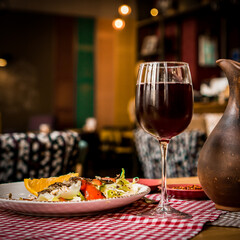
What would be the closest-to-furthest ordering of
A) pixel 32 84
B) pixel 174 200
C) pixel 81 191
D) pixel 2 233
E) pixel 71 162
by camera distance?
pixel 2 233
pixel 81 191
pixel 174 200
pixel 71 162
pixel 32 84

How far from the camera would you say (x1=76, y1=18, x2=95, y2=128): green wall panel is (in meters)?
9.39

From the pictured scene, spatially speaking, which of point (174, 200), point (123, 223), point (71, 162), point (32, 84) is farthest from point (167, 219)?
point (32, 84)

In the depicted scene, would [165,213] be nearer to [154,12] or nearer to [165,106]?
[165,106]

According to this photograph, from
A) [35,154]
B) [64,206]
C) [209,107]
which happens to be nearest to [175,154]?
[35,154]

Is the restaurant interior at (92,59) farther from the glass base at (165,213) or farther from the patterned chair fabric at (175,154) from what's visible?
the glass base at (165,213)

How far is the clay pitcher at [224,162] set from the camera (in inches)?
27.4

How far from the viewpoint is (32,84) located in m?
8.99

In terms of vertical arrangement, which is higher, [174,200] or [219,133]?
[219,133]

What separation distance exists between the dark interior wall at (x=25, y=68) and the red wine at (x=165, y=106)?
818 cm

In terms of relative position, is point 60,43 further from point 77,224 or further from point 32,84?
point 77,224

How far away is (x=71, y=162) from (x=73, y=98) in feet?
24.7

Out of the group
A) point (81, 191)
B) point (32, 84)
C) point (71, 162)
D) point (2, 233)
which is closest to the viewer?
point (2, 233)

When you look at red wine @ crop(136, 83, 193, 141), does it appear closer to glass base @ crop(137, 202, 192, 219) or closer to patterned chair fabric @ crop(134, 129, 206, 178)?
glass base @ crop(137, 202, 192, 219)

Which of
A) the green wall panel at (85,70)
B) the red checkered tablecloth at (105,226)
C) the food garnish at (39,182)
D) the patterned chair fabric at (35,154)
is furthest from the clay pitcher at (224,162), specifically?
the green wall panel at (85,70)
